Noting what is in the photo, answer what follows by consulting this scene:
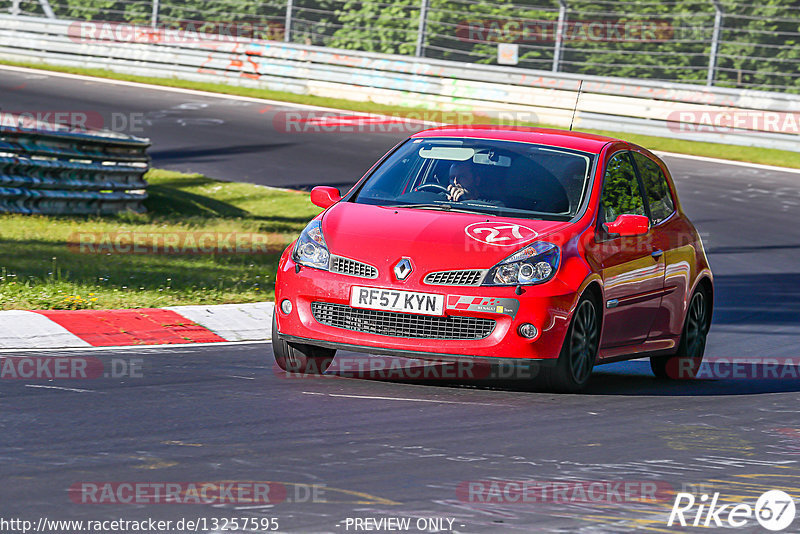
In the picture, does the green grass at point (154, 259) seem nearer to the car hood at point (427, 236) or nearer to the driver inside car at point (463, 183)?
the car hood at point (427, 236)

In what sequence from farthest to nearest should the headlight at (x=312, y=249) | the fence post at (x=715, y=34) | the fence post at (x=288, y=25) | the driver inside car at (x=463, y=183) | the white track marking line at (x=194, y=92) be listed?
the fence post at (x=288, y=25), the white track marking line at (x=194, y=92), the fence post at (x=715, y=34), the driver inside car at (x=463, y=183), the headlight at (x=312, y=249)

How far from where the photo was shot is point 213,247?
14195 millimetres

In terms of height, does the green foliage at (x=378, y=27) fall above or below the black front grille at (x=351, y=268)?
above

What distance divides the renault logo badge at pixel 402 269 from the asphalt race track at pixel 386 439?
679mm

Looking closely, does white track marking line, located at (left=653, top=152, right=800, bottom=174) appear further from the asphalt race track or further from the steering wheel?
the steering wheel

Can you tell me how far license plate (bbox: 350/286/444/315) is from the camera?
7.75 m

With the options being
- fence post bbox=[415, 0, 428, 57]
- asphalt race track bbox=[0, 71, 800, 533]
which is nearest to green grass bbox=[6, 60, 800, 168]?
fence post bbox=[415, 0, 428, 57]

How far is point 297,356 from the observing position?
8.36m

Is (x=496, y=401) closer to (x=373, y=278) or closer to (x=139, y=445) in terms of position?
(x=373, y=278)

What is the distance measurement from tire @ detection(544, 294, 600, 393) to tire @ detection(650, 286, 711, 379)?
1.56 metres

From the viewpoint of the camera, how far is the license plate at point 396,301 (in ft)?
25.4

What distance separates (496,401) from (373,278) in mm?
982

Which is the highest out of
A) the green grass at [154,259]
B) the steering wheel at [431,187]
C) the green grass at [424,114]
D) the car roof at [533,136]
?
the car roof at [533,136]

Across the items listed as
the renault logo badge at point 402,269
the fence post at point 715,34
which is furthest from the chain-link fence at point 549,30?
the renault logo badge at point 402,269
